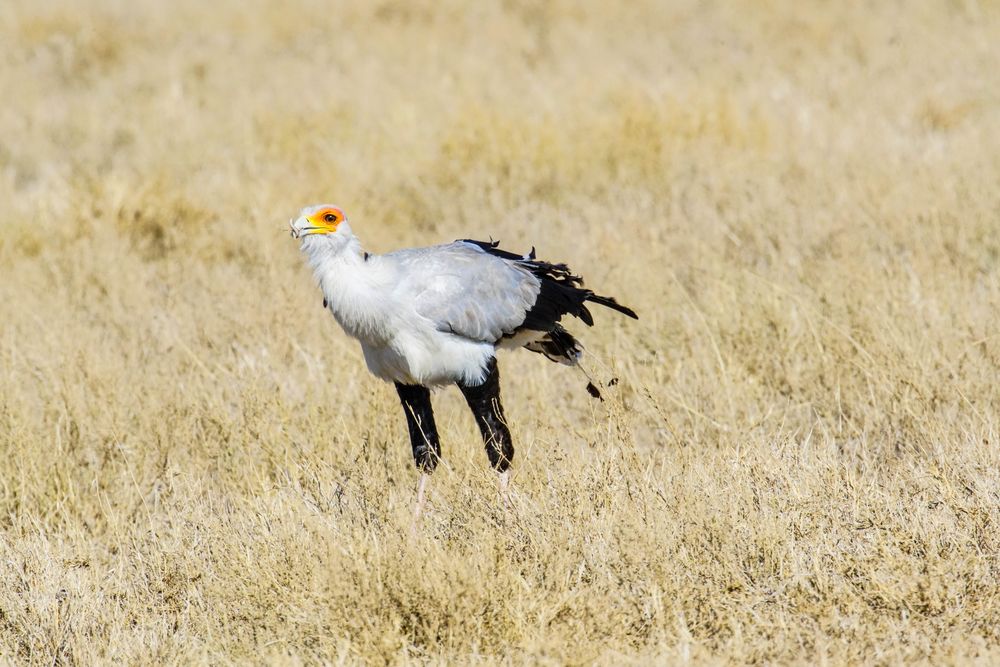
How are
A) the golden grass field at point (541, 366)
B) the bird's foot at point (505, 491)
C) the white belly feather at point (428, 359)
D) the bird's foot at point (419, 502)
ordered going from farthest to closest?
the white belly feather at point (428, 359)
the bird's foot at point (505, 491)
the bird's foot at point (419, 502)
the golden grass field at point (541, 366)

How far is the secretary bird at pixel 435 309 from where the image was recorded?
14.8 feet

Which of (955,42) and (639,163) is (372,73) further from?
(955,42)

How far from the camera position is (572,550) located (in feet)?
13.5

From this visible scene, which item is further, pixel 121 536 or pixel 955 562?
pixel 121 536

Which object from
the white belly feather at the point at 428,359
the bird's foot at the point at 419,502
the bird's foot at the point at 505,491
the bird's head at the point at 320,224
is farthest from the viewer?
the white belly feather at the point at 428,359

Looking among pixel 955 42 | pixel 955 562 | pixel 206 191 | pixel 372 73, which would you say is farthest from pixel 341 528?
pixel 955 42

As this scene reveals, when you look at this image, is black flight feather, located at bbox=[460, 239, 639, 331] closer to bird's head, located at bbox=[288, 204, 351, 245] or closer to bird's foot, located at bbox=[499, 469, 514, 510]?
bird's foot, located at bbox=[499, 469, 514, 510]

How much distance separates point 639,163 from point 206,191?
128 inches

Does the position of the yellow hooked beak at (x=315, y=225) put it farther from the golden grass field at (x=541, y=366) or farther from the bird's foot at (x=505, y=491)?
the bird's foot at (x=505, y=491)

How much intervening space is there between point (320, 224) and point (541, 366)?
2.09 meters

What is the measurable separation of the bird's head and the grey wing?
327 mm

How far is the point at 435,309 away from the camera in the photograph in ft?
15.3

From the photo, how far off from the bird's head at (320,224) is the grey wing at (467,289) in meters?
0.33

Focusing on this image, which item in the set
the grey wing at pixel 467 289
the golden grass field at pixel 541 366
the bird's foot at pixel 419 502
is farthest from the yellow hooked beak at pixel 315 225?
the bird's foot at pixel 419 502
